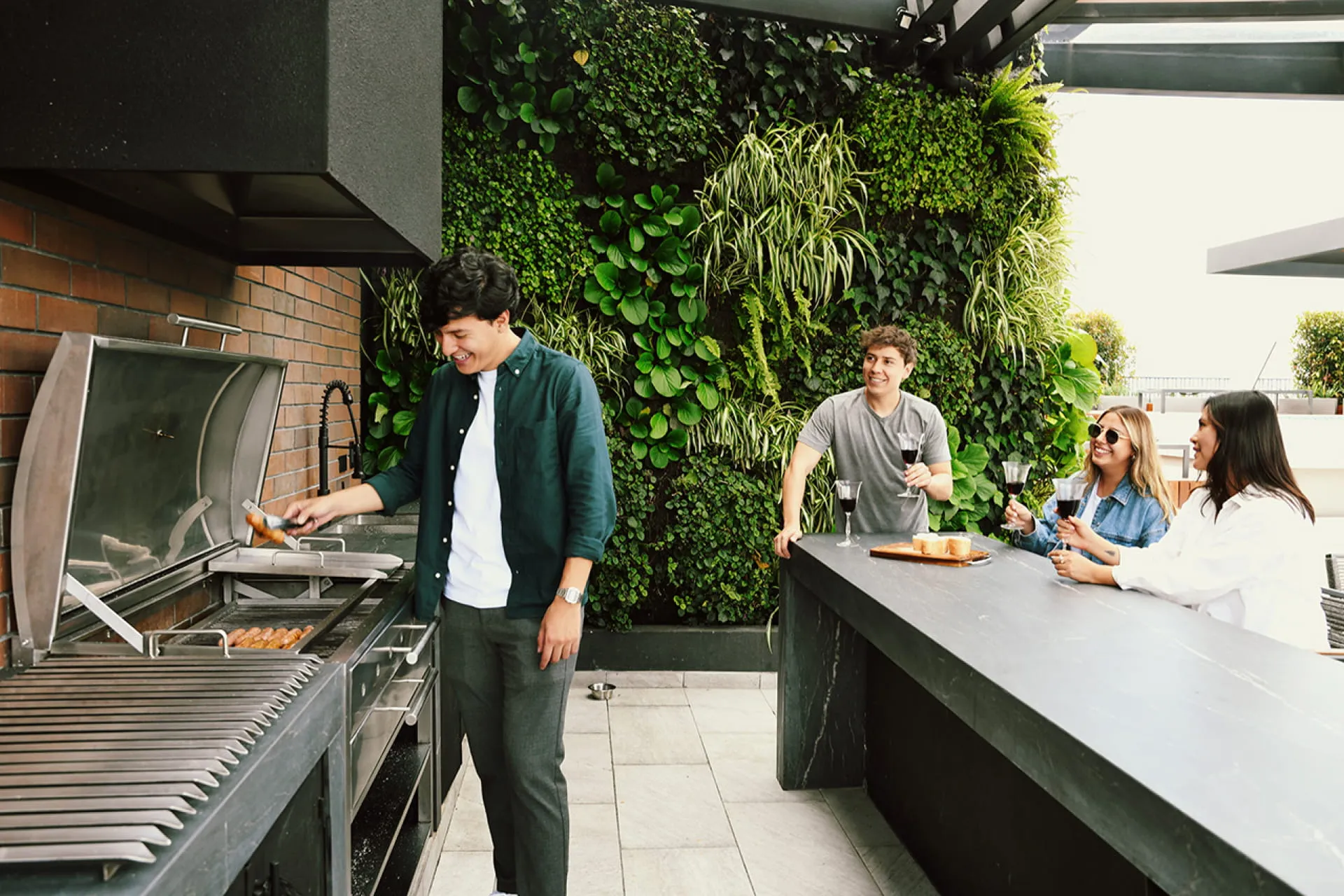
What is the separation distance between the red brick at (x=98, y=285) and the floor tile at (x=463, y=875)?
1741mm

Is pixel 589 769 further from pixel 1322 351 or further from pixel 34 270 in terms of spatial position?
pixel 1322 351

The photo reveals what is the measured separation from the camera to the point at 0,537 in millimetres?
1513

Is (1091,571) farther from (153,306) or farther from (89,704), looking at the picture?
(153,306)

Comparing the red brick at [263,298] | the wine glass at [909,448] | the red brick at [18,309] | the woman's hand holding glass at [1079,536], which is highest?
the red brick at [263,298]

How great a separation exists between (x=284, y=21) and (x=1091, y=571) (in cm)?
228

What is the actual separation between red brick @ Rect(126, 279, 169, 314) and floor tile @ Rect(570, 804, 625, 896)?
1810 millimetres

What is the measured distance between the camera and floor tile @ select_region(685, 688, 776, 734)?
398cm

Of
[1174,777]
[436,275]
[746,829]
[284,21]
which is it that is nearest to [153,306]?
[436,275]

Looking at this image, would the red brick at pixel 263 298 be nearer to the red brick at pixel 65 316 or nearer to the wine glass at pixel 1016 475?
the red brick at pixel 65 316

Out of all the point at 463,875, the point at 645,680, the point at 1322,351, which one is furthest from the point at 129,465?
the point at 1322,351

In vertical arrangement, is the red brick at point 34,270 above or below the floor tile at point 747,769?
above

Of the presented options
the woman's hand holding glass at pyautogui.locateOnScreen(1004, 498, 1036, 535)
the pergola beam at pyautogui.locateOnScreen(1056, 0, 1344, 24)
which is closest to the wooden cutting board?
the woman's hand holding glass at pyautogui.locateOnScreen(1004, 498, 1036, 535)

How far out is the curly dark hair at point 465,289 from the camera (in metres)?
2.02

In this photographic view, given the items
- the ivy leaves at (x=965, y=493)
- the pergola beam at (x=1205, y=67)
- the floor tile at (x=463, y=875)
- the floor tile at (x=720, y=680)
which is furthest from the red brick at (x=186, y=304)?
the pergola beam at (x=1205, y=67)
